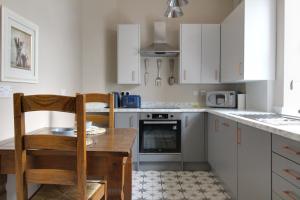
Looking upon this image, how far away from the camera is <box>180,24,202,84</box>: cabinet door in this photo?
384cm

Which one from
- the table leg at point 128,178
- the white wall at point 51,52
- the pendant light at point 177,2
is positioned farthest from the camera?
the pendant light at point 177,2

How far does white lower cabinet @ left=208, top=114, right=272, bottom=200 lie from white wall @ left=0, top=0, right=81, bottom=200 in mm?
1814

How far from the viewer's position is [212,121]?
337cm

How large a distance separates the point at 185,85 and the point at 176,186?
5.71 feet

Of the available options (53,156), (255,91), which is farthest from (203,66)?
(53,156)

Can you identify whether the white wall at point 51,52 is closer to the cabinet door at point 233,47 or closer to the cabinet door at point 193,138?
the cabinet door at point 193,138

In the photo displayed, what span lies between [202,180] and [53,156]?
7.23 feet

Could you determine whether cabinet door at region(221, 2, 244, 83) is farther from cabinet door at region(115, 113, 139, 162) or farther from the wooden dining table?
the wooden dining table

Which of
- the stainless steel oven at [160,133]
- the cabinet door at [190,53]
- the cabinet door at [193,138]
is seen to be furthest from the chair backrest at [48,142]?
the cabinet door at [190,53]

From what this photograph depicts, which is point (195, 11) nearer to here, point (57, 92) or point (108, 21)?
point (108, 21)

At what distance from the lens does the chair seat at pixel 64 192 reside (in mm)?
1477

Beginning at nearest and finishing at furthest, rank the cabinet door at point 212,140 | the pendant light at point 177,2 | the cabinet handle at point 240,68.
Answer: the pendant light at point 177,2, the cabinet handle at point 240,68, the cabinet door at point 212,140

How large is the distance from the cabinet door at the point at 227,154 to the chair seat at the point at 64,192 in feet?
4.73

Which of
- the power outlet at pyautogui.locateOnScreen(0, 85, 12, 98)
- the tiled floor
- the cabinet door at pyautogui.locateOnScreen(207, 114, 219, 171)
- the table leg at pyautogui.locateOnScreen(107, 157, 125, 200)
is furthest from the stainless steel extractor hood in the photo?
the table leg at pyautogui.locateOnScreen(107, 157, 125, 200)
